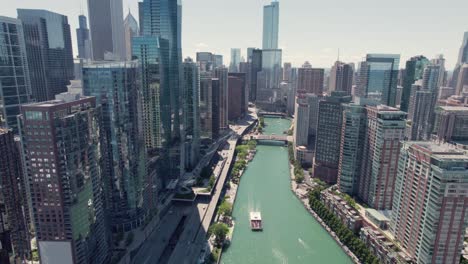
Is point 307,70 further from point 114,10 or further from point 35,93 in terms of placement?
point 35,93

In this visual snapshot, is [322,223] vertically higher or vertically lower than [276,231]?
higher

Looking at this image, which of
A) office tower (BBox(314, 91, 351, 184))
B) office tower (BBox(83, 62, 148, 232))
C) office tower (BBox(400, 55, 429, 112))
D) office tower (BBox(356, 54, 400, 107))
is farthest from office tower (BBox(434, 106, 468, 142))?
office tower (BBox(83, 62, 148, 232))

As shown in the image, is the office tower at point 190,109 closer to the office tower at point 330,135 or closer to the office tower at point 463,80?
the office tower at point 330,135

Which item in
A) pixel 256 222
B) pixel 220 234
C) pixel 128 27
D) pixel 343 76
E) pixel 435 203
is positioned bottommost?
pixel 256 222

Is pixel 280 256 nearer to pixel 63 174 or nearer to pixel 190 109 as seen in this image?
pixel 63 174

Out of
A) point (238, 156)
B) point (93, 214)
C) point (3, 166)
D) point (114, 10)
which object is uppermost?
point (114, 10)

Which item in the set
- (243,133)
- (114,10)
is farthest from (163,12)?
(114,10)

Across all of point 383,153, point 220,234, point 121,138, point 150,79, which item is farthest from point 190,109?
point 383,153
